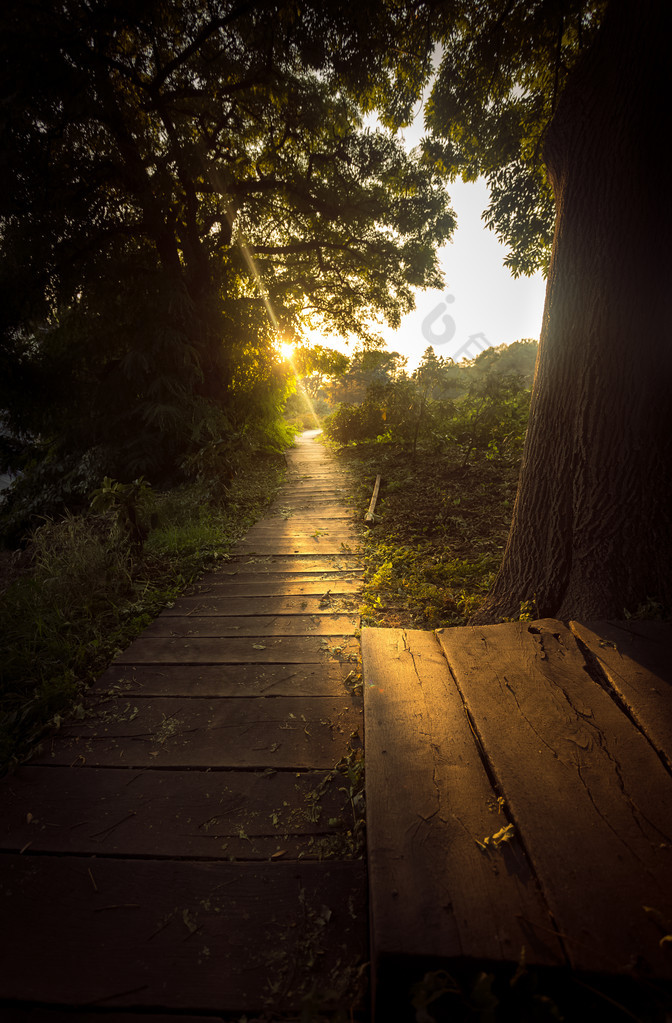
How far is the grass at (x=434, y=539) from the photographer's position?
10.7ft

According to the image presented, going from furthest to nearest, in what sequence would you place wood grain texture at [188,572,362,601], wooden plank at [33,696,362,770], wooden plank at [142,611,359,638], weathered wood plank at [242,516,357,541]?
1. weathered wood plank at [242,516,357,541]
2. wood grain texture at [188,572,362,601]
3. wooden plank at [142,611,359,638]
4. wooden plank at [33,696,362,770]

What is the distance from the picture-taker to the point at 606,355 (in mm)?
2102

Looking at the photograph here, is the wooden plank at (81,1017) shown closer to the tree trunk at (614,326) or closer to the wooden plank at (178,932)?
the wooden plank at (178,932)

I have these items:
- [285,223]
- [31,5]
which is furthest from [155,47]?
[285,223]

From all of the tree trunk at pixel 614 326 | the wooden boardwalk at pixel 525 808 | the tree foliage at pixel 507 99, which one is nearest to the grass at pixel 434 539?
the tree trunk at pixel 614 326

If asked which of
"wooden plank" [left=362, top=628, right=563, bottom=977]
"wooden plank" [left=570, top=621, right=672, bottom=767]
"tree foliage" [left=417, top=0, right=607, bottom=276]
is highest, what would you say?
"tree foliage" [left=417, top=0, right=607, bottom=276]

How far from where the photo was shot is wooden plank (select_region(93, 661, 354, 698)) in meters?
2.27

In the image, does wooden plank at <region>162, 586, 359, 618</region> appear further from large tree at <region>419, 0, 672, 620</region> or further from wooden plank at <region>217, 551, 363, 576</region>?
large tree at <region>419, 0, 672, 620</region>

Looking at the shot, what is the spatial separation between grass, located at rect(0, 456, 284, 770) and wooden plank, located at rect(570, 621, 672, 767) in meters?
2.59

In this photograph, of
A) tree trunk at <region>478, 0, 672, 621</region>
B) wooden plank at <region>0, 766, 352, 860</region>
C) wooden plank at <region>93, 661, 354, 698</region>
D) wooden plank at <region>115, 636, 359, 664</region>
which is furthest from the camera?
wooden plank at <region>115, 636, 359, 664</region>

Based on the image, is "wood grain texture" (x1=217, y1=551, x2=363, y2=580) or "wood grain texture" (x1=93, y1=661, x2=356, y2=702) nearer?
"wood grain texture" (x1=93, y1=661, x2=356, y2=702)

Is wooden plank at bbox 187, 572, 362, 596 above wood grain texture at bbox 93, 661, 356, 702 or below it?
below

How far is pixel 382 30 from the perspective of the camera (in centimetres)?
387

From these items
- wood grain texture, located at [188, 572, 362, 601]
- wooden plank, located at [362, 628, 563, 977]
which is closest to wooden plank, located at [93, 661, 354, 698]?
wooden plank, located at [362, 628, 563, 977]
